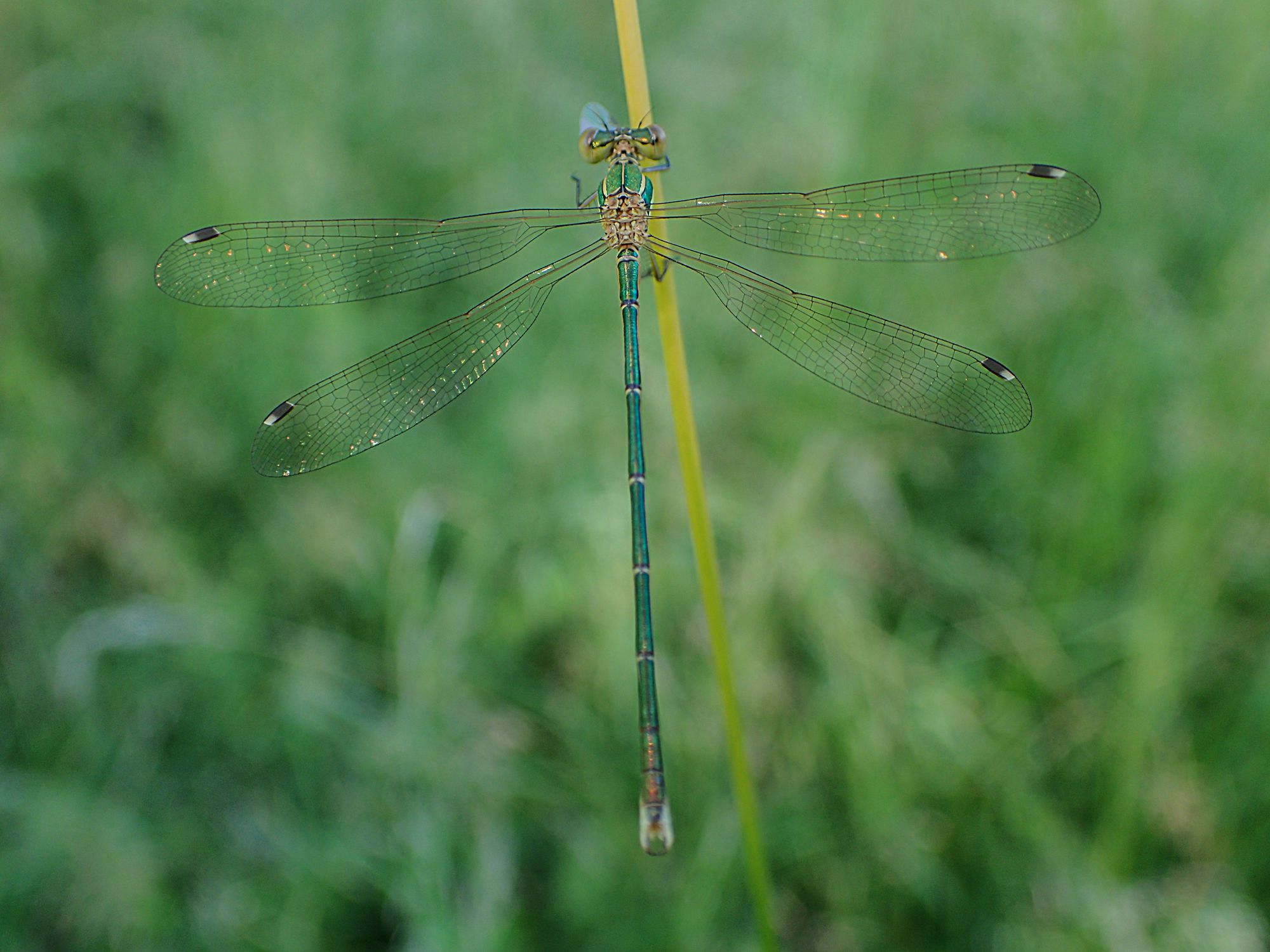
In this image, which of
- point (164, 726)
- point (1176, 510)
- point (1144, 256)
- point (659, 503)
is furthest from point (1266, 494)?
point (164, 726)

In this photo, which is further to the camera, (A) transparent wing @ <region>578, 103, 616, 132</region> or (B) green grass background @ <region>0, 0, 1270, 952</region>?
(B) green grass background @ <region>0, 0, 1270, 952</region>

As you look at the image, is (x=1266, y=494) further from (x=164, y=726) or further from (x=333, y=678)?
(x=164, y=726)

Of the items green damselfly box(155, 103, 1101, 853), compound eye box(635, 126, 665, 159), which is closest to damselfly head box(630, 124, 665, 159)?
compound eye box(635, 126, 665, 159)

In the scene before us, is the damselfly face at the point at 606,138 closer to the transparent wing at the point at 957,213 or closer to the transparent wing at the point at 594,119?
the transparent wing at the point at 594,119

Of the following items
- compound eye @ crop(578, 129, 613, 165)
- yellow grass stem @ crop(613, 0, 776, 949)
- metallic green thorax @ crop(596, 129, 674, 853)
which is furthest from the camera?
metallic green thorax @ crop(596, 129, 674, 853)

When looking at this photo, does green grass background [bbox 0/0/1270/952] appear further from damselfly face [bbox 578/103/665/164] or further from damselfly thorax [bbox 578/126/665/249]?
damselfly face [bbox 578/103/665/164]

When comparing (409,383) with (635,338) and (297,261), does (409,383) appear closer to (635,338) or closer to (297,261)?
(297,261)

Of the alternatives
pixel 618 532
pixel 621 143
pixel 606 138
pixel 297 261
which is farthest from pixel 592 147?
pixel 618 532
